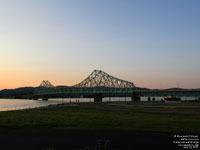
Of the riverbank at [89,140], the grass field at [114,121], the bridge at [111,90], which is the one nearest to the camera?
the riverbank at [89,140]

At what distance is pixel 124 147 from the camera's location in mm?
12711

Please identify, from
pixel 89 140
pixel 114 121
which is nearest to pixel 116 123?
pixel 114 121

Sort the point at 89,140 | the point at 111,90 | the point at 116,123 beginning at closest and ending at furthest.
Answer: the point at 89,140 → the point at 116,123 → the point at 111,90

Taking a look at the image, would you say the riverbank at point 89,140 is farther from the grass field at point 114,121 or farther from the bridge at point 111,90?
the bridge at point 111,90

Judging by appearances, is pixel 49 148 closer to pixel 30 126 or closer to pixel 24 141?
pixel 24 141

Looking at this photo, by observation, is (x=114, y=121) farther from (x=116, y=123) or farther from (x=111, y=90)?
(x=111, y=90)

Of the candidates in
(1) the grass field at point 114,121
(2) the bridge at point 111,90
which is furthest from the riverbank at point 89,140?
(2) the bridge at point 111,90

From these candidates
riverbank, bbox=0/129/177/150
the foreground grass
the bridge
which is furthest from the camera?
the bridge

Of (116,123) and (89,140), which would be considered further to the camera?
(116,123)

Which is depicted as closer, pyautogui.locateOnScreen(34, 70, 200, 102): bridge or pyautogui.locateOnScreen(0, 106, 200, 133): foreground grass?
pyautogui.locateOnScreen(0, 106, 200, 133): foreground grass

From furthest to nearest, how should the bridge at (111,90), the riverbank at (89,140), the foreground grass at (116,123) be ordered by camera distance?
the bridge at (111,90)
the foreground grass at (116,123)
the riverbank at (89,140)

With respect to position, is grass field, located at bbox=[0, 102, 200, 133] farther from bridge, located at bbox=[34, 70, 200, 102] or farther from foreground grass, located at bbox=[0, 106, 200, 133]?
bridge, located at bbox=[34, 70, 200, 102]

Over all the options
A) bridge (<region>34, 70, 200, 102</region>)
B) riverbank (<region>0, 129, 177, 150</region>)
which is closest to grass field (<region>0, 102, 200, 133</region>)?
riverbank (<region>0, 129, 177, 150</region>)

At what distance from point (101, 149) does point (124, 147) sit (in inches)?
53.6
